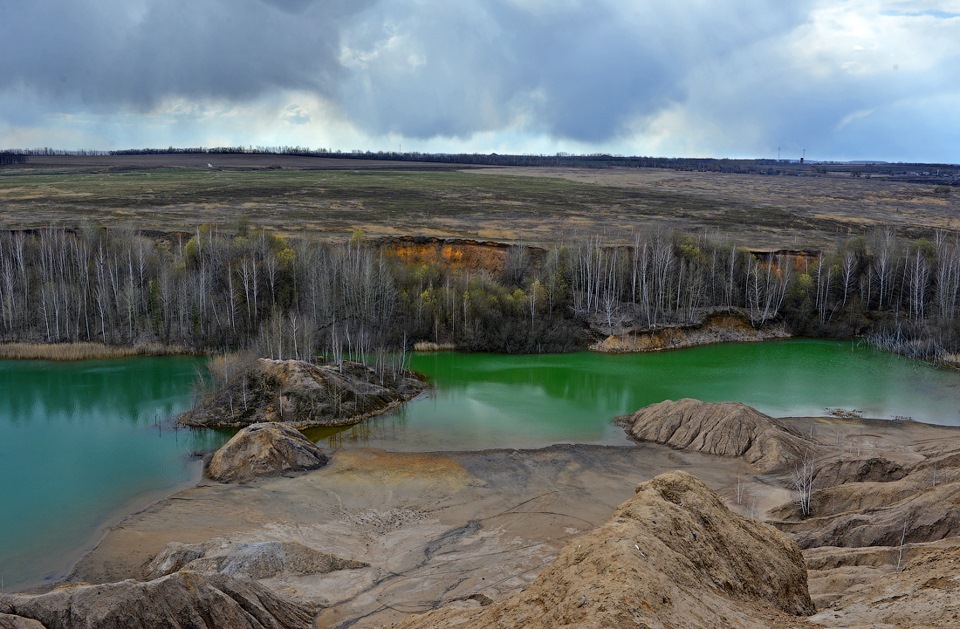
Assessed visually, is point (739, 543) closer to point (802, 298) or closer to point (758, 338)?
point (758, 338)

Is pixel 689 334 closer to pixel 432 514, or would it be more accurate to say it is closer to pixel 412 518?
pixel 432 514

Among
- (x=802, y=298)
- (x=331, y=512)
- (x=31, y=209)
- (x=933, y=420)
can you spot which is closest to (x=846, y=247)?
(x=802, y=298)

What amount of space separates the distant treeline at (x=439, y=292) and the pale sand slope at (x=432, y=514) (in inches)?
598

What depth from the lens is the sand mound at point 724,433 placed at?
2567 centimetres

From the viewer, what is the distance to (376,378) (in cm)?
3528

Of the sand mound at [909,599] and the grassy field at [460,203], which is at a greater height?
the grassy field at [460,203]

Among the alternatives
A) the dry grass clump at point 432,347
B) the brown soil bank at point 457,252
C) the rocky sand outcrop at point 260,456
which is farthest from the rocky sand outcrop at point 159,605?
the brown soil bank at point 457,252

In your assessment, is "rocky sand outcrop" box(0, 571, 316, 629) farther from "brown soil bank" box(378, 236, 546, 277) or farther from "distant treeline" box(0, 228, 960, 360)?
"brown soil bank" box(378, 236, 546, 277)

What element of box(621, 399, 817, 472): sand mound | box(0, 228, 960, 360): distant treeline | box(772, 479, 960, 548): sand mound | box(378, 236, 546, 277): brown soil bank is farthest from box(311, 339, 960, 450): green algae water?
box(378, 236, 546, 277): brown soil bank

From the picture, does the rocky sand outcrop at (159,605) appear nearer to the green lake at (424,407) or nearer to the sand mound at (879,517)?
the green lake at (424,407)

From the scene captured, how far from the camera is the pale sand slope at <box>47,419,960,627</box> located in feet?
54.2

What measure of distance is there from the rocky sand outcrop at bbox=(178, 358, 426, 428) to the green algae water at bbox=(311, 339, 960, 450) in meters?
1.18

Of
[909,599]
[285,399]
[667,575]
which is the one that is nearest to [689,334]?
[285,399]

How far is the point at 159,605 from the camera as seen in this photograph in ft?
41.1
